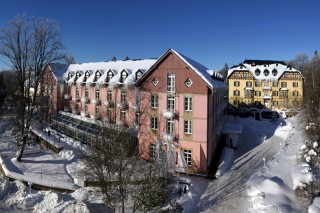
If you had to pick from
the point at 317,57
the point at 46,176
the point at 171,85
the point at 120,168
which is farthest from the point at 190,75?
the point at 317,57

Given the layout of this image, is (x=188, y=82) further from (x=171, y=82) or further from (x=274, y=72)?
(x=274, y=72)

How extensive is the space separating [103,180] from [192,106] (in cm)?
1194

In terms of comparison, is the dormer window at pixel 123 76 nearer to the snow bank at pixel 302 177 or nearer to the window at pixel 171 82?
the window at pixel 171 82

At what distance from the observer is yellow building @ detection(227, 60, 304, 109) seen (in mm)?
58094

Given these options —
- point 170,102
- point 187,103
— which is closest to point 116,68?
point 170,102

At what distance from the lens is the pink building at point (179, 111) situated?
24.3 m

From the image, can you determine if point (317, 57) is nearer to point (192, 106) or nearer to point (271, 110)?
point (271, 110)

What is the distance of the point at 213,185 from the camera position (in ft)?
70.7

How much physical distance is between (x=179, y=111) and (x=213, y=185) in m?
7.67

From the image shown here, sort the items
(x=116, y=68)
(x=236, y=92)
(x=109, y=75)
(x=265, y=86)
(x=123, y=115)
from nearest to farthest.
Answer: (x=123, y=115)
(x=109, y=75)
(x=116, y=68)
(x=265, y=86)
(x=236, y=92)

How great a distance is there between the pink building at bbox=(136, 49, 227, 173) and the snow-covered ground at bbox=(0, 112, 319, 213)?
247 centimetres

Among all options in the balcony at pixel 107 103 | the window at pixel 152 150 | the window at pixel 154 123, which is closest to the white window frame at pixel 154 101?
the window at pixel 154 123

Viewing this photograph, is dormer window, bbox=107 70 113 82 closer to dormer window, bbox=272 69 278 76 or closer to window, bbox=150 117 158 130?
window, bbox=150 117 158 130

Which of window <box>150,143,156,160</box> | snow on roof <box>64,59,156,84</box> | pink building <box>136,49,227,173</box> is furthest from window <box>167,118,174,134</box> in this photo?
snow on roof <box>64,59,156,84</box>
